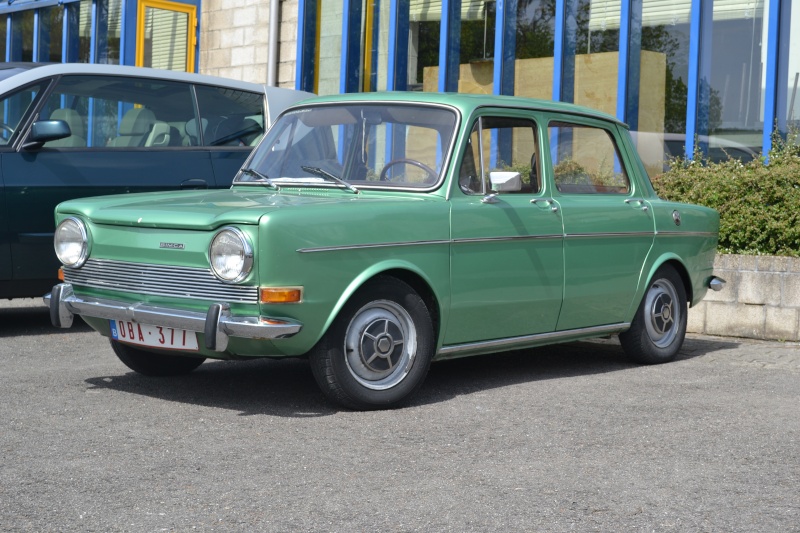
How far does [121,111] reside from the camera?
29.5 feet

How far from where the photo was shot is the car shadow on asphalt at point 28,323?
880 cm

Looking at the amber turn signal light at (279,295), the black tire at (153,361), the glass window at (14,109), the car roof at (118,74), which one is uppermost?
the car roof at (118,74)

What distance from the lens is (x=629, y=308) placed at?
296 inches

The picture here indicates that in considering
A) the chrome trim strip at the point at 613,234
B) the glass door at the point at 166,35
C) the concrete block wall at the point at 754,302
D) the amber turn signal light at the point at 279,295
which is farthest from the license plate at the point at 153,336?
the glass door at the point at 166,35

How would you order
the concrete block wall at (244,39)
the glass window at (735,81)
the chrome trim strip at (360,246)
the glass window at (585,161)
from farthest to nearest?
the concrete block wall at (244,39)
the glass window at (735,81)
the glass window at (585,161)
the chrome trim strip at (360,246)

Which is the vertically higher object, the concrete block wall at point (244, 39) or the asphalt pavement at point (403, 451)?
the concrete block wall at point (244, 39)

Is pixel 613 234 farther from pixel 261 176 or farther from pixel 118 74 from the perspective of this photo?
pixel 118 74

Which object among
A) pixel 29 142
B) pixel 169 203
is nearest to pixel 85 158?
pixel 29 142

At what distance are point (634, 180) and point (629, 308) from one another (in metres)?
0.86

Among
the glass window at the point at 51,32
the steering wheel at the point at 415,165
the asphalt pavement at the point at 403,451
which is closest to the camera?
the asphalt pavement at the point at 403,451

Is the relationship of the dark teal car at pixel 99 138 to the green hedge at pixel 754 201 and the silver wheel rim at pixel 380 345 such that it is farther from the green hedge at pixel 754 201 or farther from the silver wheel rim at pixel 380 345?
the green hedge at pixel 754 201

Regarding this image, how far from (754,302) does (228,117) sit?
14.2 feet

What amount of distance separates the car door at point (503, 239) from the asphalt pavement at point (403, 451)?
0.41 meters

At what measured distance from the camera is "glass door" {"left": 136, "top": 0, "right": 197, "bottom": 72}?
1898cm
